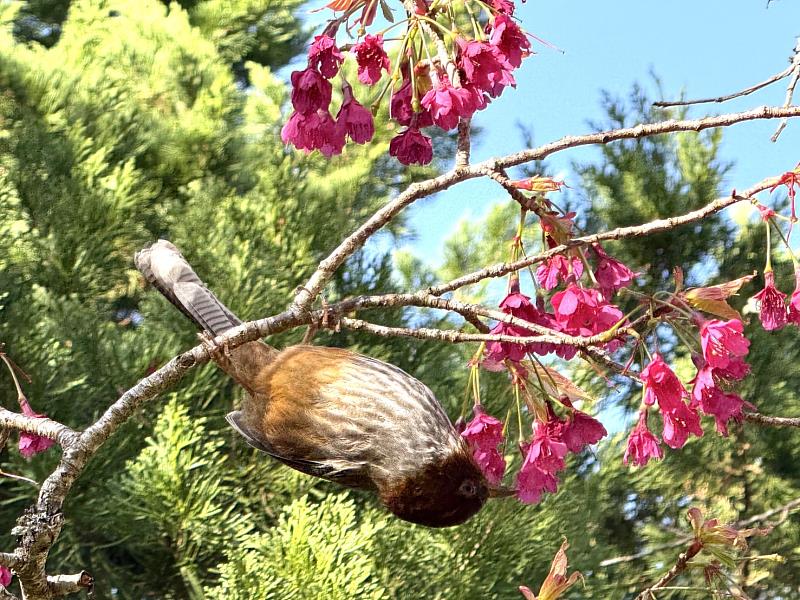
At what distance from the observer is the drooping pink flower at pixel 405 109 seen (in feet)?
4.27

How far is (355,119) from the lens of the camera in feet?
4.31

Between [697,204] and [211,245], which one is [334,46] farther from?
[697,204]

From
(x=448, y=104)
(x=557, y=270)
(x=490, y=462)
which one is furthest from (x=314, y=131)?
(x=490, y=462)

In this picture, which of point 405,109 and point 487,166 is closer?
point 487,166

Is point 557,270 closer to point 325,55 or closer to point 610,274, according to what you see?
point 610,274

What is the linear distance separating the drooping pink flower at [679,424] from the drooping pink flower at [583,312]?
0.38 feet

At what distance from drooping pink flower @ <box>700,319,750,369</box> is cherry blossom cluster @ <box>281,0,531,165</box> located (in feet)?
1.17

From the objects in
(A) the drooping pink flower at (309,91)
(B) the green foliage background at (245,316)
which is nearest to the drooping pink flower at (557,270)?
(A) the drooping pink flower at (309,91)

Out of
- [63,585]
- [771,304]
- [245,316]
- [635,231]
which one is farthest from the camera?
[245,316]

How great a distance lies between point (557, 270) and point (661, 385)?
Answer: 8.1 inches

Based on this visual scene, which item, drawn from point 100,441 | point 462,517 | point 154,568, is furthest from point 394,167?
point 100,441

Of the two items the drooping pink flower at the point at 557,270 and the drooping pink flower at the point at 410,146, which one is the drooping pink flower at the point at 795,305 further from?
the drooping pink flower at the point at 410,146

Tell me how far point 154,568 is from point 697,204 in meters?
1.99

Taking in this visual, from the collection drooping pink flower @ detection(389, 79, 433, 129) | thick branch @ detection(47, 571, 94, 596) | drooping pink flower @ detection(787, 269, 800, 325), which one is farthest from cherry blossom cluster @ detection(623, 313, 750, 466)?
thick branch @ detection(47, 571, 94, 596)
